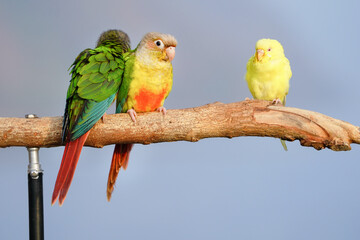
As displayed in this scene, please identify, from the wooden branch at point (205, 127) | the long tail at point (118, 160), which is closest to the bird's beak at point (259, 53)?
the wooden branch at point (205, 127)

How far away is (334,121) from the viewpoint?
2020 millimetres

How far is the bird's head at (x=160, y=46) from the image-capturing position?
2037 mm

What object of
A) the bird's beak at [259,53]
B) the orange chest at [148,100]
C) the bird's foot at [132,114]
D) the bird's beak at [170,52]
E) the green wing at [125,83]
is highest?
the bird's beak at [259,53]

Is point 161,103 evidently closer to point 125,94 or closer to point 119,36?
point 125,94

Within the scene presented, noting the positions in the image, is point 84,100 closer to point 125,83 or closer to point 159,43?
point 125,83

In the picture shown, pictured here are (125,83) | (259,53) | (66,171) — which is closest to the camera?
(66,171)

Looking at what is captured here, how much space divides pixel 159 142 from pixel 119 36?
575mm

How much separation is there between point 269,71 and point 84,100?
3.06 feet

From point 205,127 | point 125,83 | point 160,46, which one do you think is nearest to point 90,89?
point 125,83

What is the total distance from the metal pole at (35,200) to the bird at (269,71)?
1.17 metres

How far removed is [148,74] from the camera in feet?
6.70

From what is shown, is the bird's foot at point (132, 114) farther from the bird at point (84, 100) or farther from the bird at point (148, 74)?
the bird at point (84, 100)

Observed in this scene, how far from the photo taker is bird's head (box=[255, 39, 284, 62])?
2.23 m

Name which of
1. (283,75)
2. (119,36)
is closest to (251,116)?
(283,75)
